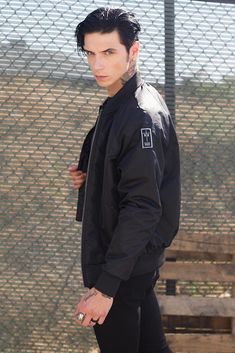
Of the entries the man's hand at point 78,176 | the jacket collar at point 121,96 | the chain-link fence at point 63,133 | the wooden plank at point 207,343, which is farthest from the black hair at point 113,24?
the wooden plank at point 207,343

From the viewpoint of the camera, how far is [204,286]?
170 inches

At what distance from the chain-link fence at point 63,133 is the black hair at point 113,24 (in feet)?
5.38

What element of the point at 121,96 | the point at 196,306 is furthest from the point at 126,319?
the point at 196,306

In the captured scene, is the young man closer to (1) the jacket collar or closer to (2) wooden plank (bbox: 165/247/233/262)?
(1) the jacket collar

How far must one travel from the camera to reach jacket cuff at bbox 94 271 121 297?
235 centimetres

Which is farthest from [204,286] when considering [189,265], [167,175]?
[167,175]

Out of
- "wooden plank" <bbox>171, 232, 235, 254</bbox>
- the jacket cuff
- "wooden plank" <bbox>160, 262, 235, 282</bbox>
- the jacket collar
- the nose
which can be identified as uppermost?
the nose

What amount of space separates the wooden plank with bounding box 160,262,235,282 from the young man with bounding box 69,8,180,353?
1456 mm

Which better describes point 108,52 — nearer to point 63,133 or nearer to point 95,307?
point 95,307

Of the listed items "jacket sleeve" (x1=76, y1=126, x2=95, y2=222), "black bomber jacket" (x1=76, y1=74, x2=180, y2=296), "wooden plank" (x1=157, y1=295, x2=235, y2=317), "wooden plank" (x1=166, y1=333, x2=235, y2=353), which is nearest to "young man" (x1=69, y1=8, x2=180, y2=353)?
"black bomber jacket" (x1=76, y1=74, x2=180, y2=296)

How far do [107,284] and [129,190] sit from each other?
33 centimetres

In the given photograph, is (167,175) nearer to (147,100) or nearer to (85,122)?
(147,100)

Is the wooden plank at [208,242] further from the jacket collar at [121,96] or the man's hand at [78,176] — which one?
the jacket collar at [121,96]

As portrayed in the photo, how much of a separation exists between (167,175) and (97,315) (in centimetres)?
60
